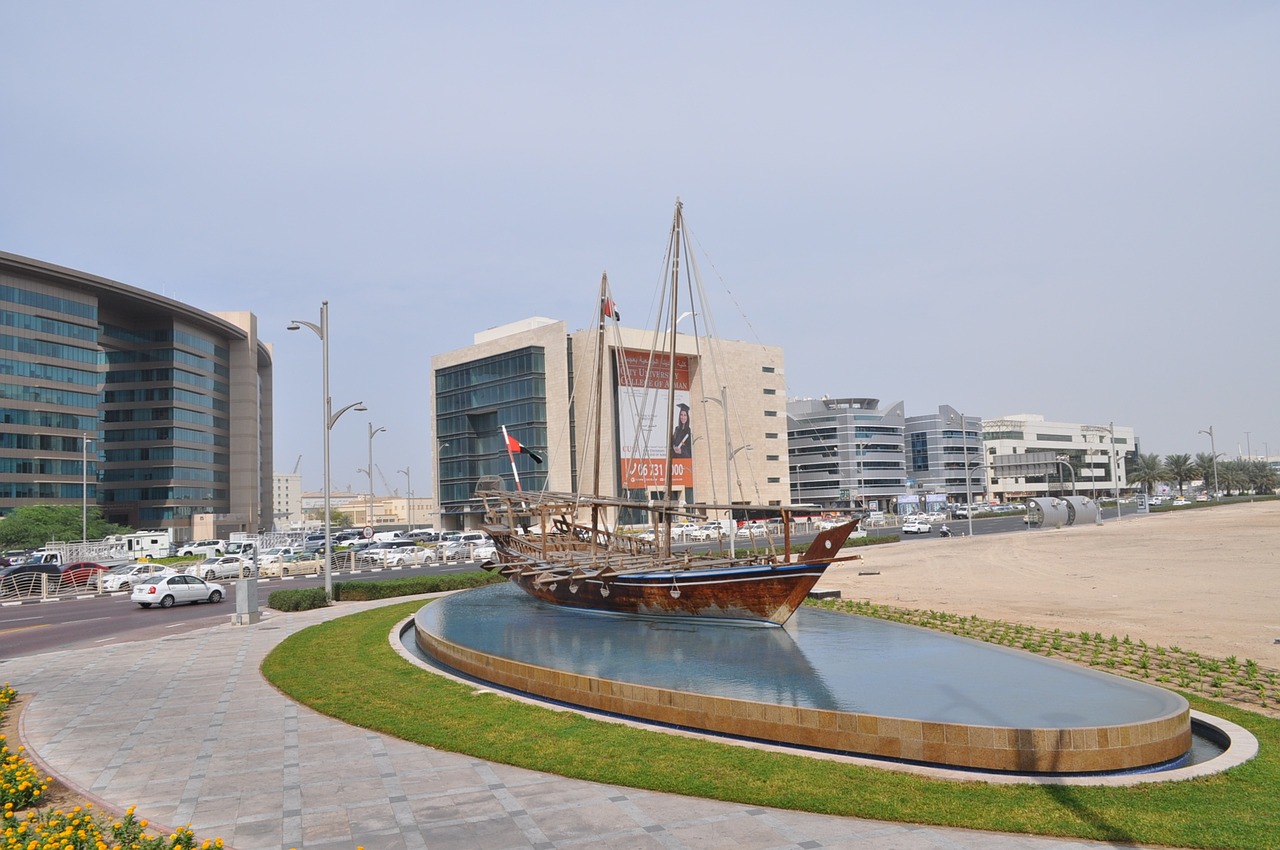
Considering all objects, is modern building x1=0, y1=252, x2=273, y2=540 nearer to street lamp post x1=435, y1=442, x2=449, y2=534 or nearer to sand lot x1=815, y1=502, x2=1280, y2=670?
street lamp post x1=435, y1=442, x2=449, y2=534

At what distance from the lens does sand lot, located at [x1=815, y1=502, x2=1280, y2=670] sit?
74.0 ft

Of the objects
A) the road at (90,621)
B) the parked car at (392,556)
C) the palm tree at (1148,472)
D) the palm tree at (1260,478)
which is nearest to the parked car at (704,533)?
the parked car at (392,556)

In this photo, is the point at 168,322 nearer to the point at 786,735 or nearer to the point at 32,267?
the point at 32,267

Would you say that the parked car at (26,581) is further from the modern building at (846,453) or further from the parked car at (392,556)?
the modern building at (846,453)

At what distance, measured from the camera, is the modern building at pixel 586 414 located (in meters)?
97.9

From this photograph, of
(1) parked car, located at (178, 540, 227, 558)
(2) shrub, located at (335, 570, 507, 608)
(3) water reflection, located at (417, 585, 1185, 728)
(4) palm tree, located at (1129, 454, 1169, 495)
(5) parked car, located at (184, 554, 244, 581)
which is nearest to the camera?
(3) water reflection, located at (417, 585, 1185, 728)

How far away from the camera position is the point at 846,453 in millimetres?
144875

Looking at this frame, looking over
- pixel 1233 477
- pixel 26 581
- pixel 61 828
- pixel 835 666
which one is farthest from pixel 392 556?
pixel 1233 477

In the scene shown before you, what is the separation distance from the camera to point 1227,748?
39.6 feet

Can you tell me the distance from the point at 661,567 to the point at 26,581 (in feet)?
128

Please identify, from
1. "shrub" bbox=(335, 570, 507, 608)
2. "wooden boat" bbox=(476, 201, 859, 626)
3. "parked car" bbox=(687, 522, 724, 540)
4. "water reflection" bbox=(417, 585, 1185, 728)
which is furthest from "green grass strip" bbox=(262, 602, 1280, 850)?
"parked car" bbox=(687, 522, 724, 540)

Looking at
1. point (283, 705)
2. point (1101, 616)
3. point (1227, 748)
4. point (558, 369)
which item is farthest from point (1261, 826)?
point (558, 369)

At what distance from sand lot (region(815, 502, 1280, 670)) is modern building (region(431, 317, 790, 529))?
141 ft

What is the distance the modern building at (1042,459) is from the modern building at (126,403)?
4911 inches
